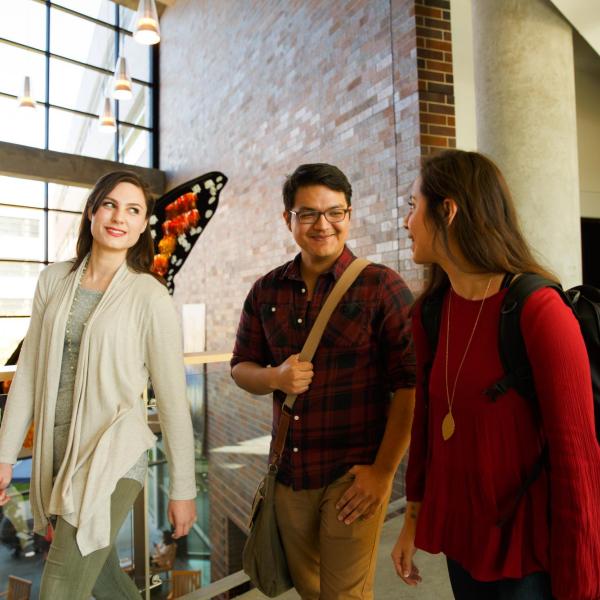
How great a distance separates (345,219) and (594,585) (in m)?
1.04

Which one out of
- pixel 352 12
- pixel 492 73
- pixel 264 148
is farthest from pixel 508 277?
pixel 264 148

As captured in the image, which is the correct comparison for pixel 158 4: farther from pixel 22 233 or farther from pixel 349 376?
pixel 349 376

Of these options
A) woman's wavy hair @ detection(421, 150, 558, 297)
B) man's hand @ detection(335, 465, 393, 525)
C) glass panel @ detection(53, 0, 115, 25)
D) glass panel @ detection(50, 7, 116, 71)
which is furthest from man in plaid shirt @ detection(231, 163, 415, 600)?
glass panel @ detection(53, 0, 115, 25)

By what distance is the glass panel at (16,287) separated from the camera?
1006cm

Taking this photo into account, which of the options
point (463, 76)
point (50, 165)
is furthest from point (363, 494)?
point (50, 165)

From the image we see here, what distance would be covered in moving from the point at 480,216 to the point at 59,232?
11.0 m

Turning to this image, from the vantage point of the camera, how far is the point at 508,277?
3.30ft

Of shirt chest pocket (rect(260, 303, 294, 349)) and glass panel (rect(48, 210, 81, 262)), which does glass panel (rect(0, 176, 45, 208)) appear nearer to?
glass panel (rect(48, 210, 81, 262))

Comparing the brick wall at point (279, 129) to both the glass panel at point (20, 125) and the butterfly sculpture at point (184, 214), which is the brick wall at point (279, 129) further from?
the glass panel at point (20, 125)

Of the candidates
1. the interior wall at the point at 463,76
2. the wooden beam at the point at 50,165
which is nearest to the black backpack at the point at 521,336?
the interior wall at the point at 463,76

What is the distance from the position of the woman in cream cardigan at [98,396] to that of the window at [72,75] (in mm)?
9577

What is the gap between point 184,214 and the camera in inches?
190

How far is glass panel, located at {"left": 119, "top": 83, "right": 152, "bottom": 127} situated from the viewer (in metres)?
11.0

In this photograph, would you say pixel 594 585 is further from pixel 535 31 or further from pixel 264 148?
pixel 264 148
